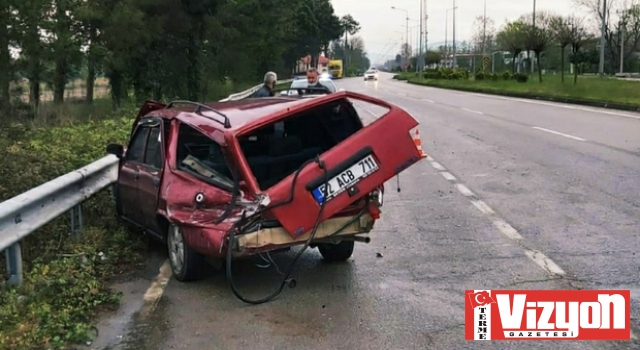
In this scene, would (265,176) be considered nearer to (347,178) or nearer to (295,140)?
(295,140)

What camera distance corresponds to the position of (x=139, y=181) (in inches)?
296

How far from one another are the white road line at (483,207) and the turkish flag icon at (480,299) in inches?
130

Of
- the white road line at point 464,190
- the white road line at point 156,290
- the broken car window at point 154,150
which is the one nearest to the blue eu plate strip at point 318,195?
the white road line at point 156,290

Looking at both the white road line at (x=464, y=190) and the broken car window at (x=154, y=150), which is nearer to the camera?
the broken car window at (x=154, y=150)

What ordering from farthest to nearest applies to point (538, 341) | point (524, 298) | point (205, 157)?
point (205, 157) → point (524, 298) → point (538, 341)

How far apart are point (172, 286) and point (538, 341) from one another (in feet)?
10.3

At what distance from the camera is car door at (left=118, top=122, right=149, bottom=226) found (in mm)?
7684

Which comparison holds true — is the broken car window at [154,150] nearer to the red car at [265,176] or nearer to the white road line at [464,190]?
the red car at [265,176]

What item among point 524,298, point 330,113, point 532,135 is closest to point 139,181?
point 330,113

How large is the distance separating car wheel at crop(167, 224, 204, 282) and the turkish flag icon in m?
2.30

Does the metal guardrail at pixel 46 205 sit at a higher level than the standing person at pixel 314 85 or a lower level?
lower

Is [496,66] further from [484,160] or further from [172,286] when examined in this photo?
[172,286]

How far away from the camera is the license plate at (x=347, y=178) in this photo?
5.95 metres

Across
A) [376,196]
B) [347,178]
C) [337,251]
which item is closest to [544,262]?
[376,196]
